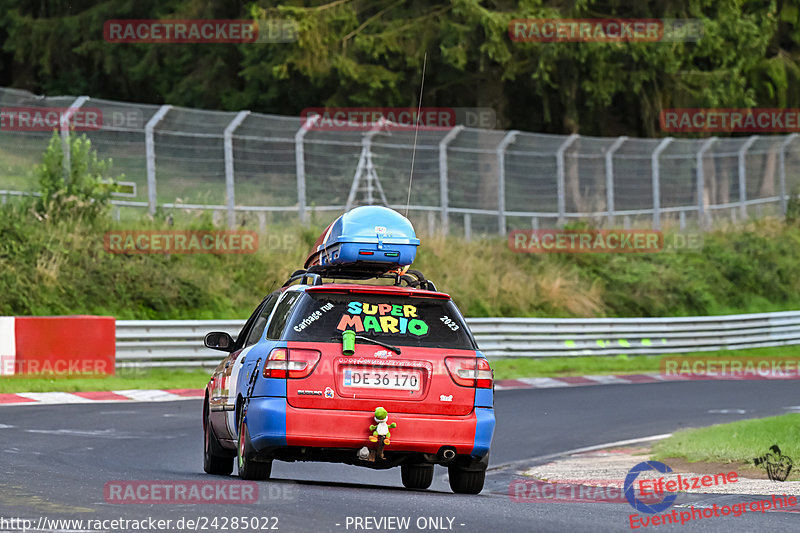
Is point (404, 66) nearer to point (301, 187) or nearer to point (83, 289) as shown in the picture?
point (301, 187)

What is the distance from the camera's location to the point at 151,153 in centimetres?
2630

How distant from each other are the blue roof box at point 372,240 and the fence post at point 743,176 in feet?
96.9

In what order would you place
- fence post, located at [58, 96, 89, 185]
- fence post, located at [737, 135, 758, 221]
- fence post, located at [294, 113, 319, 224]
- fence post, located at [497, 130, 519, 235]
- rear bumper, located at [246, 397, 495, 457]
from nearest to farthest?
rear bumper, located at [246, 397, 495, 457]
fence post, located at [58, 96, 89, 185]
fence post, located at [294, 113, 319, 224]
fence post, located at [497, 130, 519, 235]
fence post, located at [737, 135, 758, 221]

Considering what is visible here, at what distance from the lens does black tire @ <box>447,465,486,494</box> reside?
33.9ft

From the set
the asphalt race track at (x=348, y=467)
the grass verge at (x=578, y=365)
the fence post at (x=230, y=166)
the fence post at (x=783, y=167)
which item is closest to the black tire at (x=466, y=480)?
the asphalt race track at (x=348, y=467)

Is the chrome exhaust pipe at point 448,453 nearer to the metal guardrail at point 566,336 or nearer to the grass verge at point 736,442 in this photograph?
the grass verge at point 736,442

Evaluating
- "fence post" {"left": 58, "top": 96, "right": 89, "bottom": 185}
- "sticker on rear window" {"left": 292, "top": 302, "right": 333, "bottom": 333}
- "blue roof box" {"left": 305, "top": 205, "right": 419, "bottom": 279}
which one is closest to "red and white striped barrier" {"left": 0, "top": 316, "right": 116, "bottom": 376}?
"fence post" {"left": 58, "top": 96, "right": 89, "bottom": 185}

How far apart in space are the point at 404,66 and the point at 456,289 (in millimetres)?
Answer: 10959

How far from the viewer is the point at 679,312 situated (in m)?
33.3

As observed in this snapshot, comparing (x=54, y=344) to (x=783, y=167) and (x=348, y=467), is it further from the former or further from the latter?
(x=783, y=167)

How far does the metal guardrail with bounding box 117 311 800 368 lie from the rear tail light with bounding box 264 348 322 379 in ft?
40.6

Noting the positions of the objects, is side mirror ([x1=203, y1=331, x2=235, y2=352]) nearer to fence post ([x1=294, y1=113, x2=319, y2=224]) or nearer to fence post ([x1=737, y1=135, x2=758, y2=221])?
fence post ([x1=294, y1=113, x2=319, y2=224])

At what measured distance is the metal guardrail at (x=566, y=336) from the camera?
2203 centimetres

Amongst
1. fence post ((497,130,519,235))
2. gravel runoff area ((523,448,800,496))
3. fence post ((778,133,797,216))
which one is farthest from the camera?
fence post ((778,133,797,216))
